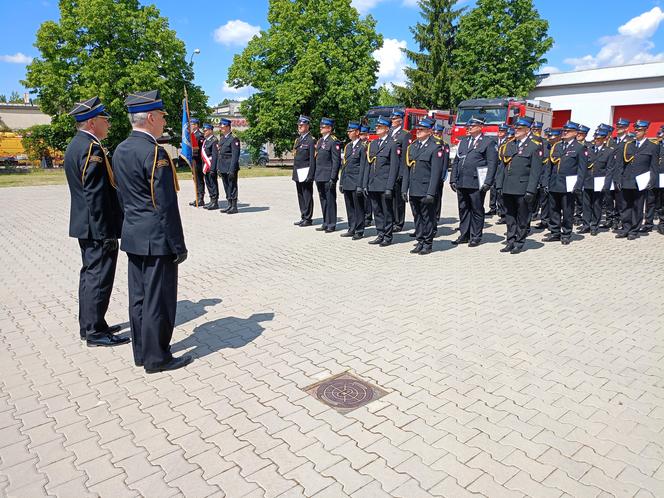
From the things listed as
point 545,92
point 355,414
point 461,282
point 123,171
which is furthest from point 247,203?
point 545,92

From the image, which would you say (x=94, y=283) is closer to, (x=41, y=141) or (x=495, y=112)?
(x=495, y=112)

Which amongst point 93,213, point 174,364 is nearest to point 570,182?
point 174,364

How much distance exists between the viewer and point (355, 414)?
11.1 ft

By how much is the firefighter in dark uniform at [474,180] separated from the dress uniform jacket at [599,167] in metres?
2.73

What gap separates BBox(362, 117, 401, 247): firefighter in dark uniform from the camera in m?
8.24

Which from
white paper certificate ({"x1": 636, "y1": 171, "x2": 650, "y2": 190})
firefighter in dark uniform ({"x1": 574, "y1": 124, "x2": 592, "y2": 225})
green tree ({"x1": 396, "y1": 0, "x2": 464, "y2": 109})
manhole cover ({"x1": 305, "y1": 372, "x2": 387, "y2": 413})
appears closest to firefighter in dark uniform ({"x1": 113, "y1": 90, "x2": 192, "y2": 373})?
manhole cover ({"x1": 305, "y1": 372, "x2": 387, "y2": 413})

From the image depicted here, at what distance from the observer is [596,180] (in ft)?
32.2

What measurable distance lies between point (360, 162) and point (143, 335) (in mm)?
5995

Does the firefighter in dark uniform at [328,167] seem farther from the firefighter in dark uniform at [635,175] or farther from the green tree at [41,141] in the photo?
the green tree at [41,141]

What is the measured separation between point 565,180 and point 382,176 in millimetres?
3503

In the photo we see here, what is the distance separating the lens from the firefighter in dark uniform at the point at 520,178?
7.99 metres

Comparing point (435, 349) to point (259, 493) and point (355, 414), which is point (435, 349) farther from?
point (259, 493)

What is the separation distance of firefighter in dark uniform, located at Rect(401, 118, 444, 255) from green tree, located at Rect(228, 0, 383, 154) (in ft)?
78.7

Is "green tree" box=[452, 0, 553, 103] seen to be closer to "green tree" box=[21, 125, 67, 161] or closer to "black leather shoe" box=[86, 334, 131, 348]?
"green tree" box=[21, 125, 67, 161]
